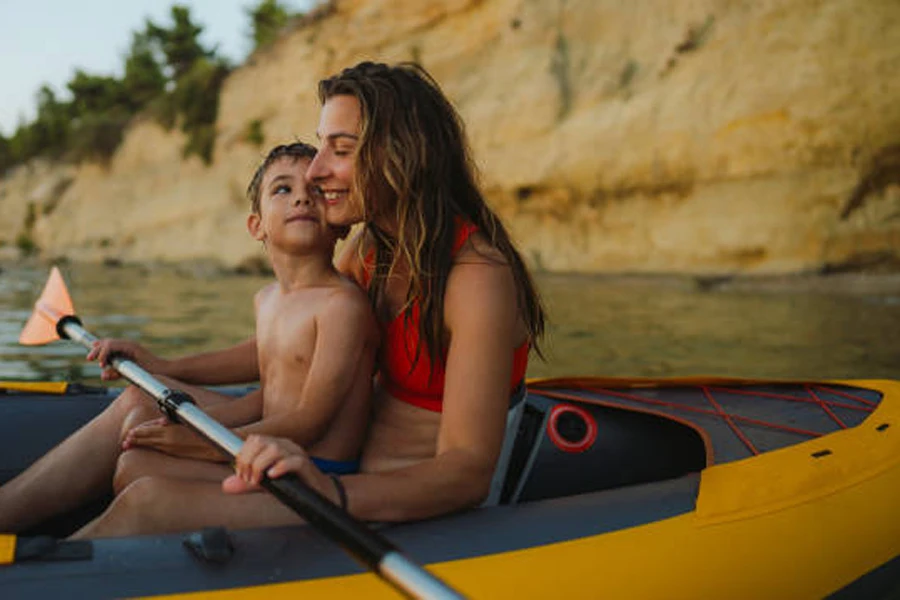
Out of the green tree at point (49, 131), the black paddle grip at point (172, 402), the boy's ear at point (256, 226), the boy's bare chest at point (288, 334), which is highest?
the green tree at point (49, 131)

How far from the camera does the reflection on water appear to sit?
4953mm

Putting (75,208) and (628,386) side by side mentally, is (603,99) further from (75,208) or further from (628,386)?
(75,208)

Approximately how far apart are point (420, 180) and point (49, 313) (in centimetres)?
186

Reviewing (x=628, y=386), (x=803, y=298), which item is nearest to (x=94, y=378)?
(x=628, y=386)

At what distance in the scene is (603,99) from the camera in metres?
10.2

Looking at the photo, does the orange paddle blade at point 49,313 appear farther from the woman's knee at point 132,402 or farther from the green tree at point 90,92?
the green tree at point 90,92

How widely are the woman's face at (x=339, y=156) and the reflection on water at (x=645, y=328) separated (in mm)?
3358

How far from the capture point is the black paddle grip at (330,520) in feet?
3.71

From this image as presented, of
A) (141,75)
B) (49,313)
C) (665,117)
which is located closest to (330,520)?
(49,313)

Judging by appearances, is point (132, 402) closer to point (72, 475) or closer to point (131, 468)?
point (72, 475)

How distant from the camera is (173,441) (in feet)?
5.23

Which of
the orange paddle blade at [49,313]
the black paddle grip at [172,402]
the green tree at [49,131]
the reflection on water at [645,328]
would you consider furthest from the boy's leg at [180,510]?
the green tree at [49,131]

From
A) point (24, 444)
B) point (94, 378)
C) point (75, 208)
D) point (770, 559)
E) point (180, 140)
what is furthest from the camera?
point (75, 208)

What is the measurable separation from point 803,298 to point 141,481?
7.50m
